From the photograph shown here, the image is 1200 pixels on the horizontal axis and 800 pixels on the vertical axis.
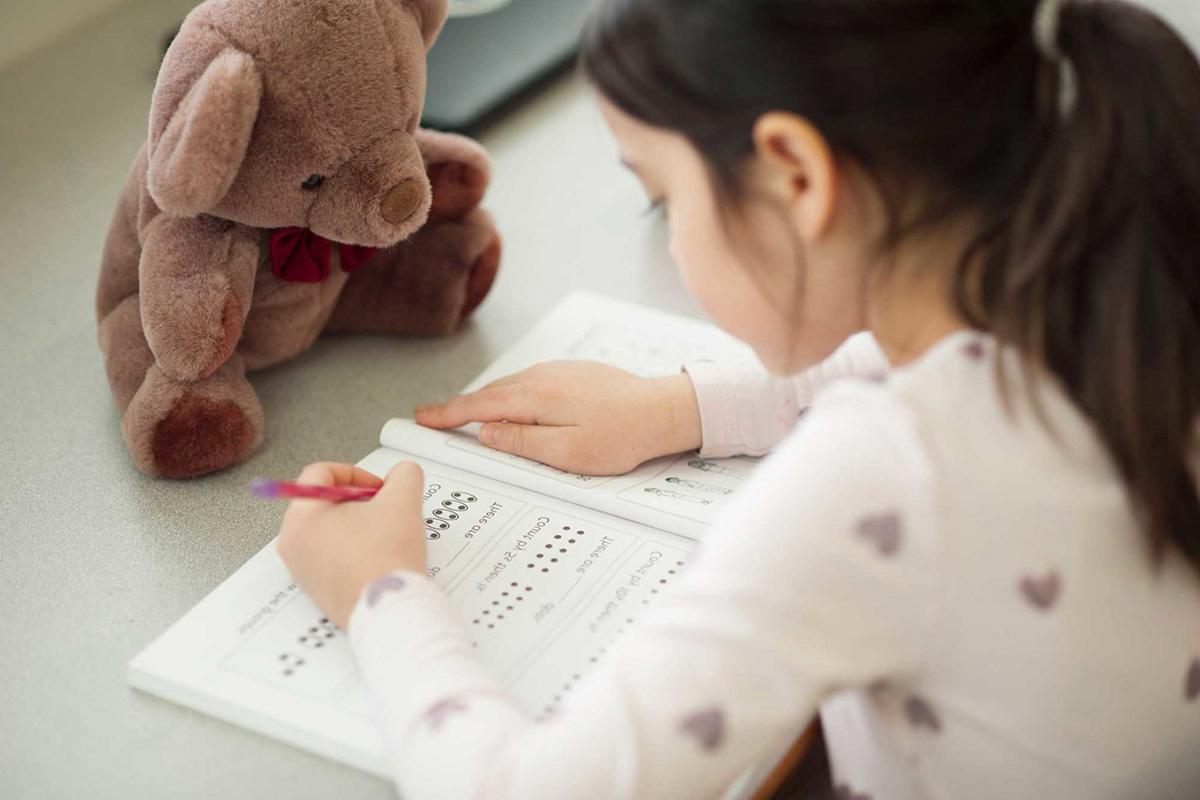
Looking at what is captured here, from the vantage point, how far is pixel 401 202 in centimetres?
77

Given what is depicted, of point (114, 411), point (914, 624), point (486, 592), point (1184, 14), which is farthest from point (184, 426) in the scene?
point (1184, 14)

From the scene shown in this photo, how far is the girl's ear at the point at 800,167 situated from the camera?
0.51 meters

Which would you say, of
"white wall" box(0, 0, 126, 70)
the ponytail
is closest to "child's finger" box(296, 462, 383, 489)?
the ponytail

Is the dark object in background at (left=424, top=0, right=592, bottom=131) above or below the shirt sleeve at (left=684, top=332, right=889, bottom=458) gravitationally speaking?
above

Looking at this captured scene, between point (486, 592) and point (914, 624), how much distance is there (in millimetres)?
235

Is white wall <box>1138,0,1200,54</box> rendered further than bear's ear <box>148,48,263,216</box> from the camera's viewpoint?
Yes

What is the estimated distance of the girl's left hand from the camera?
2.09 feet

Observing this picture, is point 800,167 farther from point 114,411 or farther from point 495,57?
point 495,57

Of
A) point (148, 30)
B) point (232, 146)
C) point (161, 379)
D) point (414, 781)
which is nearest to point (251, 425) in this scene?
point (161, 379)

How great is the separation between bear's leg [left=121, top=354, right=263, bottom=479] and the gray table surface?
1 cm

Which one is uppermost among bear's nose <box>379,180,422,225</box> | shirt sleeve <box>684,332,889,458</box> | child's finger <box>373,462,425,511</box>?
bear's nose <box>379,180,422,225</box>

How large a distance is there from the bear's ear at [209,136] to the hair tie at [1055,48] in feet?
1.28

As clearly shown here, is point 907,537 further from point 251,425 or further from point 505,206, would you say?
point 505,206

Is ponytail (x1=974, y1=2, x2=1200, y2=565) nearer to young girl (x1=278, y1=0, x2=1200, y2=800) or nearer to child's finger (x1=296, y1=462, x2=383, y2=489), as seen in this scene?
young girl (x1=278, y1=0, x2=1200, y2=800)
